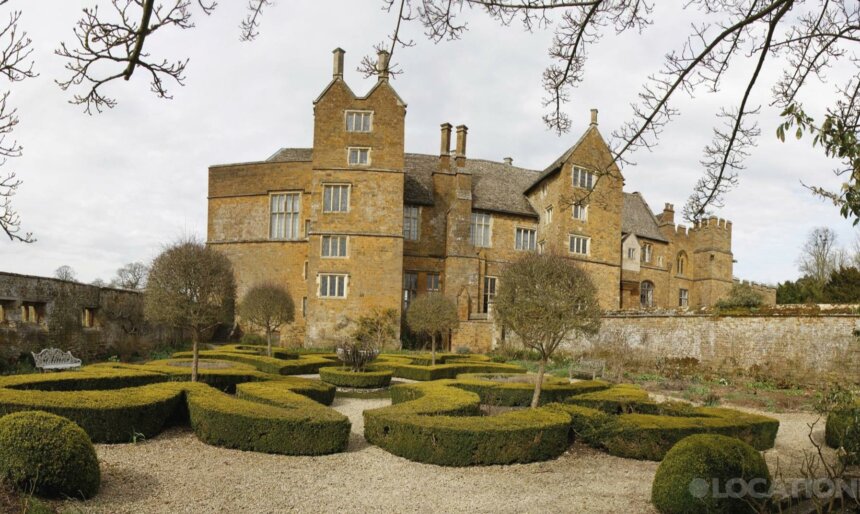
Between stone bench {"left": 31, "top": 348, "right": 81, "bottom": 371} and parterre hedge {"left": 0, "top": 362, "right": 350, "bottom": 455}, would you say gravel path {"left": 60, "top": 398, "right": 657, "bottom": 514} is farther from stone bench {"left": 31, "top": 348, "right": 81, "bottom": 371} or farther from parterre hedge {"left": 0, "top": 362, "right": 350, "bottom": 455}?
stone bench {"left": 31, "top": 348, "right": 81, "bottom": 371}

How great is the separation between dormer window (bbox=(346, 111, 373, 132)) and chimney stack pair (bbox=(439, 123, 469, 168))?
17.0 ft

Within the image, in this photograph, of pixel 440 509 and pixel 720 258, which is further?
pixel 720 258

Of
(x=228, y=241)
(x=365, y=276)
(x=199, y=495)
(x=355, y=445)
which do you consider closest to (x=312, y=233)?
(x=365, y=276)

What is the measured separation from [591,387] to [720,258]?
31.1m

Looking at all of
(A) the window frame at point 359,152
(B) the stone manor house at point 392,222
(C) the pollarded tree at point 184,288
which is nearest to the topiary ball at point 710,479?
(C) the pollarded tree at point 184,288

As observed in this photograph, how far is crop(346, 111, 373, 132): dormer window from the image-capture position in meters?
28.8

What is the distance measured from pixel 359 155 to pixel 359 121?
1600 millimetres

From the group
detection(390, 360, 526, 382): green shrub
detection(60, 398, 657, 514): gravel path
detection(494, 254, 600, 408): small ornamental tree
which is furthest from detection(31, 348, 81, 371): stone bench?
detection(494, 254, 600, 408): small ornamental tree

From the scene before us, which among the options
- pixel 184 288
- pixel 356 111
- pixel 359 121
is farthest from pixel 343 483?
pixel 356 111

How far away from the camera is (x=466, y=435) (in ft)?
26.5

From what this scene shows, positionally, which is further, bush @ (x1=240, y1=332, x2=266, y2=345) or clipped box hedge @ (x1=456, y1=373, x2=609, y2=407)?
bush @ (x1=240, y1=332, x2=266, y2=345)

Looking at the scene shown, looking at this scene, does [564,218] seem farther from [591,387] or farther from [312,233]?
[591,387]

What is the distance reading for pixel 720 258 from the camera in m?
40.7

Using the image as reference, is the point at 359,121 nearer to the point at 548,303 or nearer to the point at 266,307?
the point at 266,307
